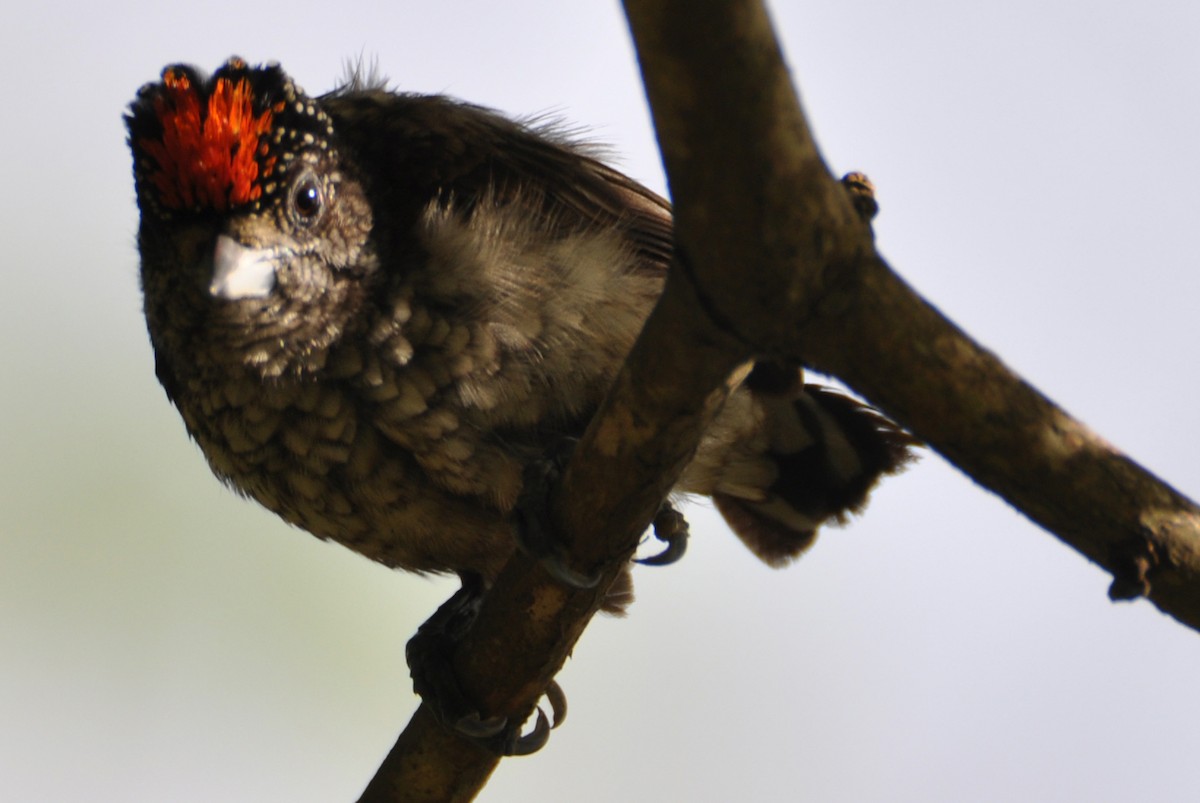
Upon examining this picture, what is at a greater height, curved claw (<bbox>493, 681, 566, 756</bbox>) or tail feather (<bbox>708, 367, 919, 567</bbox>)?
tail feather (<bbox>708, 367, 919, 567</bbox>)

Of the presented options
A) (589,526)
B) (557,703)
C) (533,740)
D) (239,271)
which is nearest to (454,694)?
(533,740)

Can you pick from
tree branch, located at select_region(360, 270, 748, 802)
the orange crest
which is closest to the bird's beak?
the orange crest

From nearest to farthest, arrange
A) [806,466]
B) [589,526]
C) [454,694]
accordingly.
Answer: [589,526], [454,694], [806,466]

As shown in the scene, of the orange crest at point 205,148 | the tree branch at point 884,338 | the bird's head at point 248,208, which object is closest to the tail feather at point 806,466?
the bird's head at point 248,208

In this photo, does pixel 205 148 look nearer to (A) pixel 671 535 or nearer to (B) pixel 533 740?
(A) pixel 671 535

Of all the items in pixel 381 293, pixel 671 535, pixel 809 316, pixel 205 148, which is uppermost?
pixel 809 316

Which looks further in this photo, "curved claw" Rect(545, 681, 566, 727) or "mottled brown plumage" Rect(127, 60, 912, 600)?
"curved claw" Rect(545, 681, 566, 727)

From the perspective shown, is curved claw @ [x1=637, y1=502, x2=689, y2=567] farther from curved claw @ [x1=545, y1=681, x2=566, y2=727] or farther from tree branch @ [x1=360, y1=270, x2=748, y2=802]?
curved claw @ [x1=545, y1=681, x2=566, y2=727]
